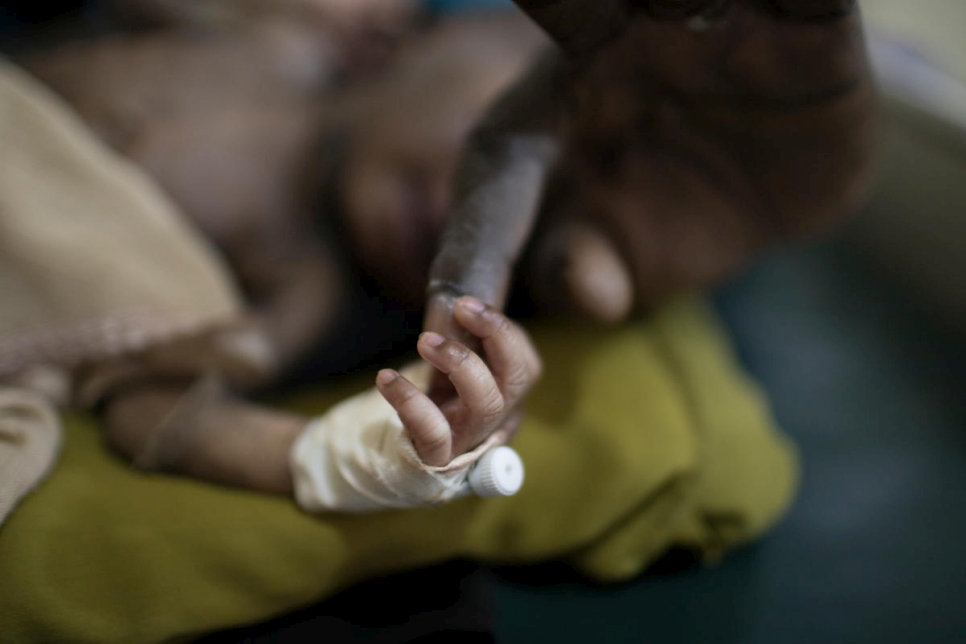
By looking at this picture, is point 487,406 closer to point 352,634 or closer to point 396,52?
point 352,634

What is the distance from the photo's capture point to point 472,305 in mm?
428

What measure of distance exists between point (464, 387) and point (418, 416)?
0.10 ft

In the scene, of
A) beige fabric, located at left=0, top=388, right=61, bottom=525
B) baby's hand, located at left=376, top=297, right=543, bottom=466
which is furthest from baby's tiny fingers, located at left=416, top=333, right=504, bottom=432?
beige fabric, located at left=0, top=388, right=61, bottom=525

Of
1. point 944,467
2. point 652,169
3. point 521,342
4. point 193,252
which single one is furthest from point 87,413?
point 944,467

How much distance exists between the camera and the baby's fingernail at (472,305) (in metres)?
0.43

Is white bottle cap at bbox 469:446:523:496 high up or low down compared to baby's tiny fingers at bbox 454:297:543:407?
down

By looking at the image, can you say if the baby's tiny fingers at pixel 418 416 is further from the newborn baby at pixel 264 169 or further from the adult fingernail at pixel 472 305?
the newborn baby at pixel 264 169

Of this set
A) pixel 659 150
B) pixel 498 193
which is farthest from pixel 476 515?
pixel 659 150

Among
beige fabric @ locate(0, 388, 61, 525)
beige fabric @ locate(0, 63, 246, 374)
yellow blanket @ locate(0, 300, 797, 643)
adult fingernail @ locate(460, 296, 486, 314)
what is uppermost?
adult fingernail @ locate(460, 296, 486, 314)

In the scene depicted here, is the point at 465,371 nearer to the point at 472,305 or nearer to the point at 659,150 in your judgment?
the point at 472,305

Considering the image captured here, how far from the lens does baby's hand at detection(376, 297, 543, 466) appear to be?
40cm

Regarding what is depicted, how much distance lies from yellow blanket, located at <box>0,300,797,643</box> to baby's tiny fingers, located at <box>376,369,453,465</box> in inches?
5.1

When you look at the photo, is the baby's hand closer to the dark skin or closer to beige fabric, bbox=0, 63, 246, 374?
the dark skin

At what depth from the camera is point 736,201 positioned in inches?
25.6
